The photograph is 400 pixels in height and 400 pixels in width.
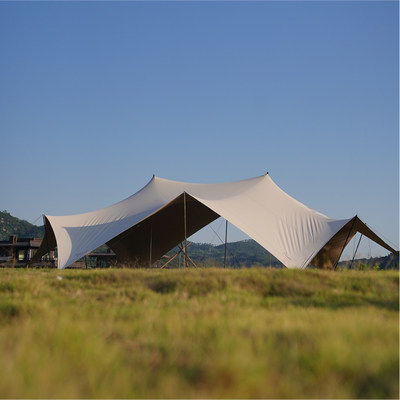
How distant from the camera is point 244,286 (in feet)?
14.4

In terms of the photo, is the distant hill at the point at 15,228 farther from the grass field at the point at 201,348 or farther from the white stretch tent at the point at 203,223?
the grass field at the point at 201,348

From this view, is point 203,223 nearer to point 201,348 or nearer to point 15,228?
point 201,348

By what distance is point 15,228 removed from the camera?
146ft

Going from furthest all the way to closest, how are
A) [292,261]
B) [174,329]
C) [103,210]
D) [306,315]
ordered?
[103,210] < [292,261] < [306,315] < [174,329]

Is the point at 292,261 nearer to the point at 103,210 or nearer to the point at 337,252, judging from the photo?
the point at 337,252

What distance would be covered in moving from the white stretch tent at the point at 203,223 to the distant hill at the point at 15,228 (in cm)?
3214

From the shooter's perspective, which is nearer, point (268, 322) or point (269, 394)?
point (269, 394)

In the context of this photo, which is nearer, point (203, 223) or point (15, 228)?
point (203, 223)

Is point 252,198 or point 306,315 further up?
point 252,198

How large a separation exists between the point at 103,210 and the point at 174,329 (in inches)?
404

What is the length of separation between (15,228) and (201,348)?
152 feet

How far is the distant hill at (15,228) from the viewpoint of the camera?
42.8 m

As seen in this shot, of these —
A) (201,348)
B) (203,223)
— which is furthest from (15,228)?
(201,348)

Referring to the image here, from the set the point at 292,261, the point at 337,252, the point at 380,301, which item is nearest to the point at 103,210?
the point at 292,261
